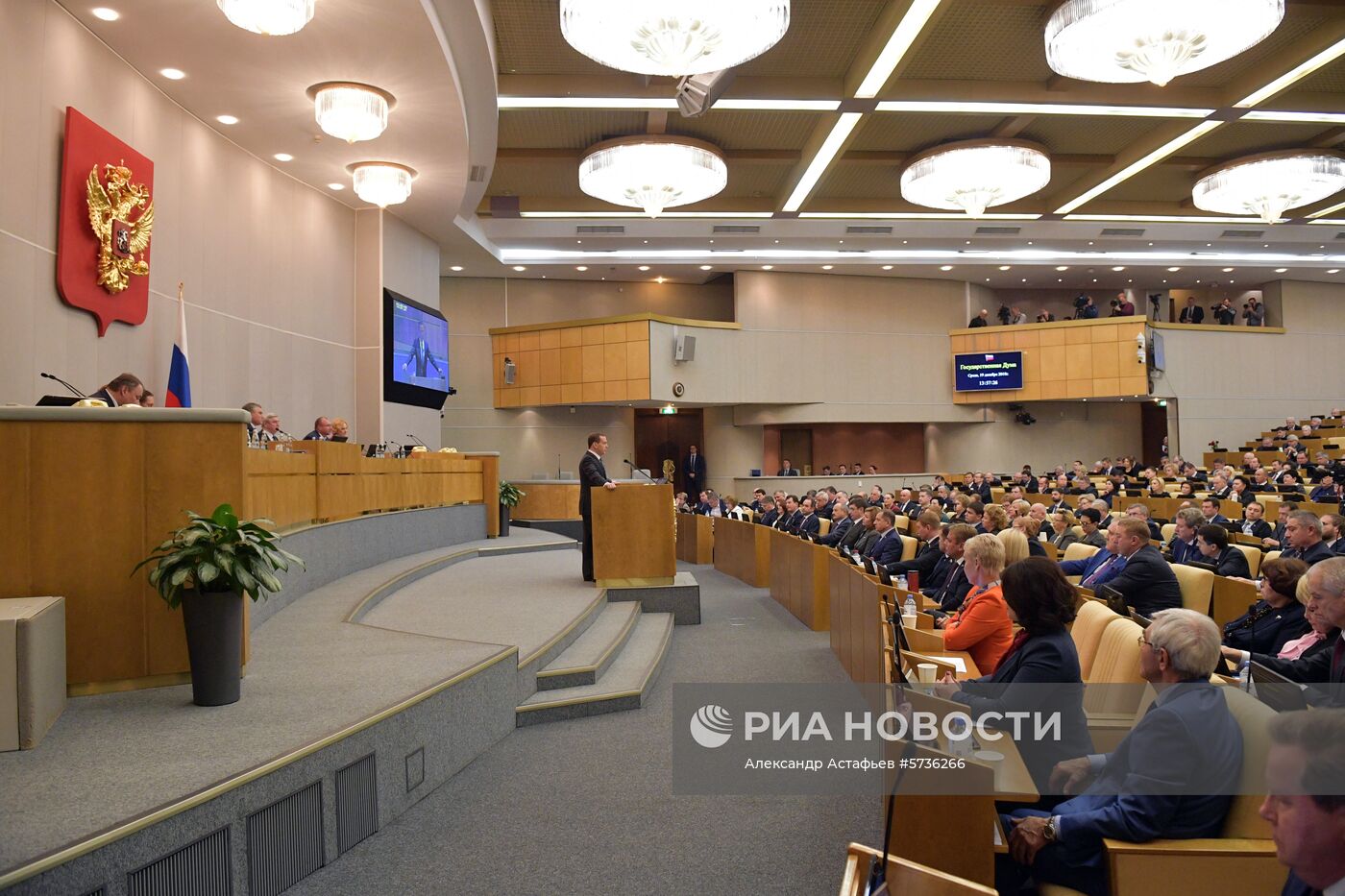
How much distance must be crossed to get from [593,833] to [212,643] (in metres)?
1.64

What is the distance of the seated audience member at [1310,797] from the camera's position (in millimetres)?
1255

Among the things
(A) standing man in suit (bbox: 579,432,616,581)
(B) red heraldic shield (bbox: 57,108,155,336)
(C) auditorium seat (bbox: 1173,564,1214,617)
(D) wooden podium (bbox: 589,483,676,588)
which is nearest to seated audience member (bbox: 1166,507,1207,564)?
(C) auditorium seat (bbox: 1173,564,1214,617)

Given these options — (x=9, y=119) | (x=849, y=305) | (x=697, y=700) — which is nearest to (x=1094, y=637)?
(x=697, y=700)

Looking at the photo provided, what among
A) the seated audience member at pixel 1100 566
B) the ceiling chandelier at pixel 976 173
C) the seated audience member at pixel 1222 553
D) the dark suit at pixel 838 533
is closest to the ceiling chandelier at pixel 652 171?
the ceiling chandelier at pixel 976 173

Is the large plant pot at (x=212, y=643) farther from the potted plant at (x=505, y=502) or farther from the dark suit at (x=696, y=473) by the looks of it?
the dark suit at (x=696, y=473)

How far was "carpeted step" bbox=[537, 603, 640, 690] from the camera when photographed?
5270mm

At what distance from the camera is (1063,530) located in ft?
26.9

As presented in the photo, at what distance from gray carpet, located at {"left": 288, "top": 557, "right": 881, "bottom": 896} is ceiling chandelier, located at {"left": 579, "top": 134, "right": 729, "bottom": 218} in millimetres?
7469

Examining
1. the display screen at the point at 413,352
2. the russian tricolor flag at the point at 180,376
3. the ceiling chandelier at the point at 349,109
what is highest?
the ceiling chandelier at the point at 349,109

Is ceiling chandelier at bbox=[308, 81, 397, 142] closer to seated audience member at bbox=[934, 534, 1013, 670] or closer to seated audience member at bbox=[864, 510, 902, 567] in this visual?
seated audience member at bbox=[864, 510, 902, 567]

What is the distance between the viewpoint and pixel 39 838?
2207 millimetres

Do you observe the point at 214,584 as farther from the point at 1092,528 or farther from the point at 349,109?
the point at 1092,528

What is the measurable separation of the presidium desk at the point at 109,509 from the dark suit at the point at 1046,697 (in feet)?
10.0

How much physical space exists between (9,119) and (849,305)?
1543cm
